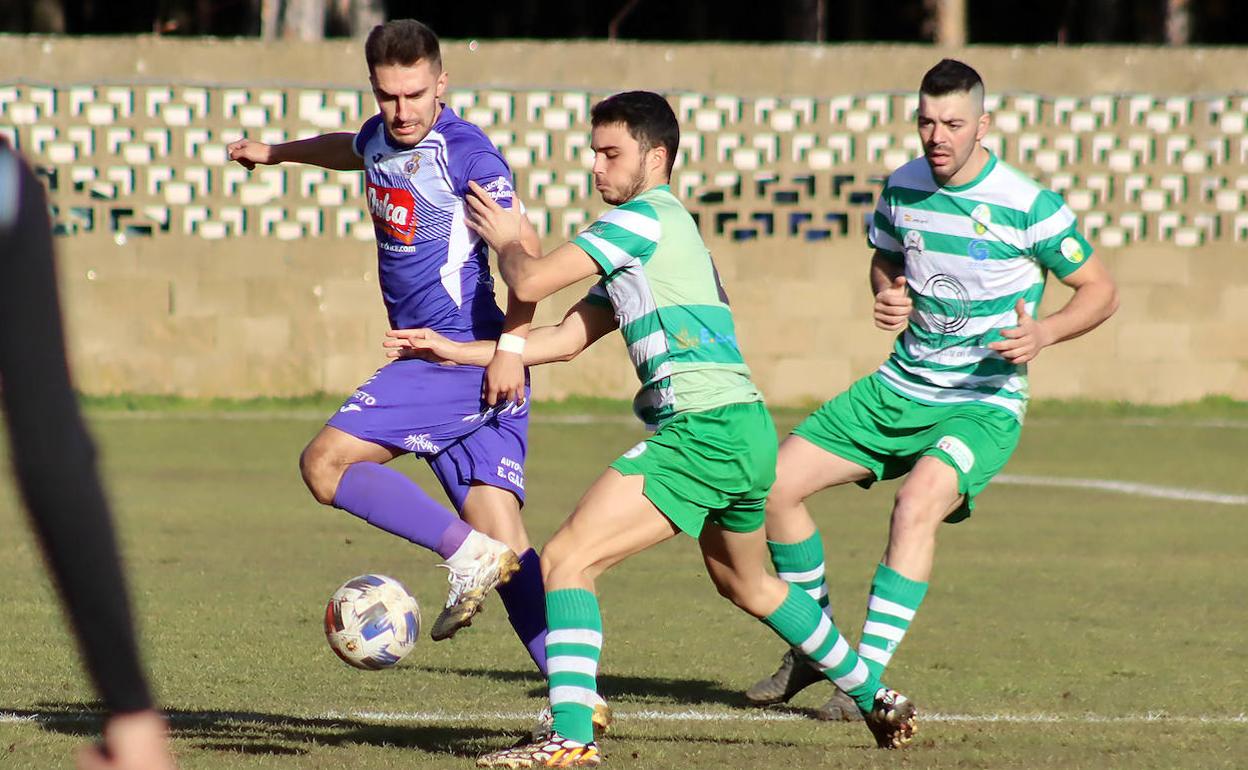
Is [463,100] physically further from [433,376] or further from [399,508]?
[399,508]

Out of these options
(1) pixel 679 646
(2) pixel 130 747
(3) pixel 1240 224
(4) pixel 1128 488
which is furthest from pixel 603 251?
(3) pixel 1240 224

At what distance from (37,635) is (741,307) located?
9.86 m

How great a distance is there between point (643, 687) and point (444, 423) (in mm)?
1200

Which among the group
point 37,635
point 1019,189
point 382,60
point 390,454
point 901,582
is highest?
point 382,60

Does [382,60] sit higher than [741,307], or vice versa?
[382,60]

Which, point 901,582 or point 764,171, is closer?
point 901,582

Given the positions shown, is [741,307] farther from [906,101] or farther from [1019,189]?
[1019,189]

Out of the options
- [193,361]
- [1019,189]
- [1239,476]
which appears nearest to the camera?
[1019,189]

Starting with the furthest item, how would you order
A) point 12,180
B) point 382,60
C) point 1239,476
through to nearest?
point 1239,476, point 382,60, point 12,180

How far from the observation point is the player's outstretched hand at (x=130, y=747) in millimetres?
1803

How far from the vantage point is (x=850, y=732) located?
18.8 feet

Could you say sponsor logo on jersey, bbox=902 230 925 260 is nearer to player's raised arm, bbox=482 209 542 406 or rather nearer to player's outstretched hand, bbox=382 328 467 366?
player's raised arm, bbox=482 209 542 406

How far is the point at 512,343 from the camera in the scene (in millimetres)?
5434

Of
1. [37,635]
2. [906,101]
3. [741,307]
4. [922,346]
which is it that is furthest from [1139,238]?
[37,635]
